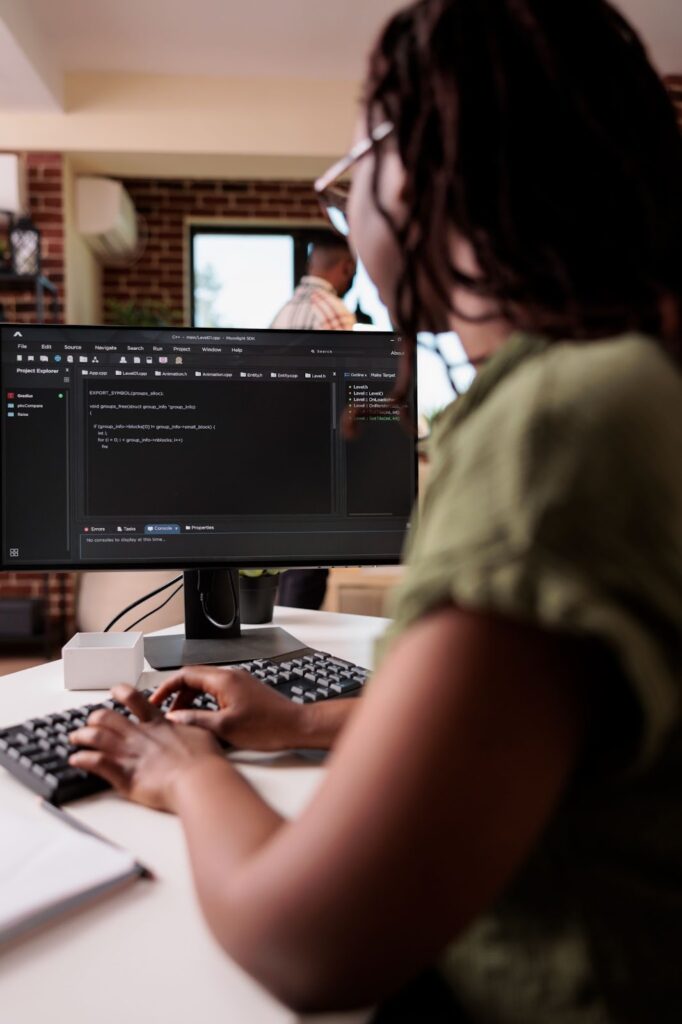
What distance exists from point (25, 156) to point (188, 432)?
362 cm

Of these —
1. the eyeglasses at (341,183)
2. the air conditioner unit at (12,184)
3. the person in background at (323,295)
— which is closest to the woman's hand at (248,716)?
the eyeglasses at (341,183)

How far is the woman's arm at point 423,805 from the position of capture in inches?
14.2

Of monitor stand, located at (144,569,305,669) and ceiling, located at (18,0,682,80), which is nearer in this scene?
monitor stand, located at (144,569,305,669)

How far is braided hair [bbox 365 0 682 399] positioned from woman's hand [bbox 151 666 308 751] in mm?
483

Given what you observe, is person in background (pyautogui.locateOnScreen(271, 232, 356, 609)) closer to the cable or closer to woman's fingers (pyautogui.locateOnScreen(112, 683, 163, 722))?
the cable

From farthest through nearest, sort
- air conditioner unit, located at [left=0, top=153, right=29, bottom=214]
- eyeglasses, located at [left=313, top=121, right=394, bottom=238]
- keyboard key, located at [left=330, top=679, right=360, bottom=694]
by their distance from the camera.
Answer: air conditioner unit, located at [left=0, top=153, right=29, bottom=214]
keyboard key, located at [left=330, top=679, right=360, bottom=694]
eyeglasses, located at [left=313, top=121, right=394, bottom=238]

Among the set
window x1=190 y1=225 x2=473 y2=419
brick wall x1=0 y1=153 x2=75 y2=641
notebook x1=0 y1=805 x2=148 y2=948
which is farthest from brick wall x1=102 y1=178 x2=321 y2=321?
notebook x1=0 y1=805 x2=148 y2=948

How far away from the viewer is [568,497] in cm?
35

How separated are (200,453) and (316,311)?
5.35 feet

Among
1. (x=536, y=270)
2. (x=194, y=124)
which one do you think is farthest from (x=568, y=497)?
(x=194, y=124)

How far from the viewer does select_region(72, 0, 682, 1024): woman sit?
14.1 inches

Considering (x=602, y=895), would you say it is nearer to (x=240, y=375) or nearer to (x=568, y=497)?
(x=568, y=497)

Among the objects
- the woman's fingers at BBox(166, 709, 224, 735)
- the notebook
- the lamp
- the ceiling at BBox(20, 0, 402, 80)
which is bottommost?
the notebook

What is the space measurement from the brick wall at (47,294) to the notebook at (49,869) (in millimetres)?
3675
